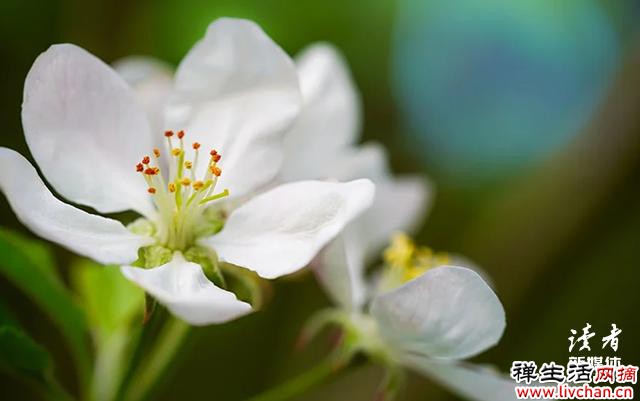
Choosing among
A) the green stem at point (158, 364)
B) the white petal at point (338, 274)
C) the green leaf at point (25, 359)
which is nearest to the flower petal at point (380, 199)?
the white petal at point (338, 274)

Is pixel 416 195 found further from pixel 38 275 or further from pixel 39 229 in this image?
pixel 39 229

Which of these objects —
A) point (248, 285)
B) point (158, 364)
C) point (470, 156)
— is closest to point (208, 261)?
point (248, 285)

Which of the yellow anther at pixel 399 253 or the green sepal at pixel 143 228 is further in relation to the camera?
the yellow anther at pixel 399 253

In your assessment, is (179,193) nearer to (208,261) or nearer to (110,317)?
(208,261)

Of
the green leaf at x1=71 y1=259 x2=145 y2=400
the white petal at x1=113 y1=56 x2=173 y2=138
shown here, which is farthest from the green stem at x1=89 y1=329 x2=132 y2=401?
the white petal at x1=113 y1=56 x2=173 y2=138

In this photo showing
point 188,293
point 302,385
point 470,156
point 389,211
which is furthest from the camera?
point 470,156

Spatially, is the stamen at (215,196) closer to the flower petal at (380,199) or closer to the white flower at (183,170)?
the white flower at (183,170)
